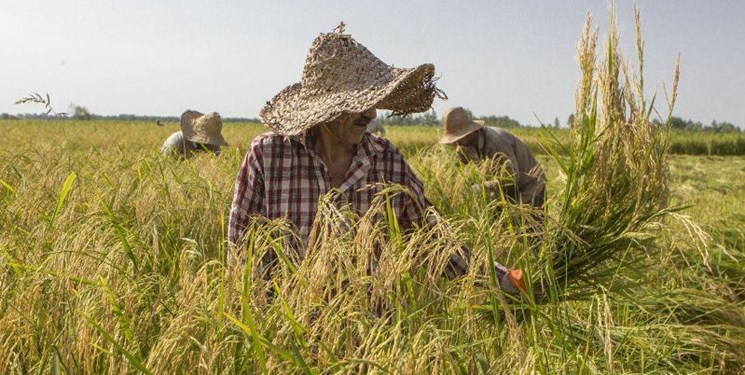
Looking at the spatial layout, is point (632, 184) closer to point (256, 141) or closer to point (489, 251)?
point (489, 251)

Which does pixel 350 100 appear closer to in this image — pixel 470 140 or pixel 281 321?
pixel 281 321

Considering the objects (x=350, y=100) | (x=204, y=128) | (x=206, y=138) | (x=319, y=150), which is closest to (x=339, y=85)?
(x=350, y=100)

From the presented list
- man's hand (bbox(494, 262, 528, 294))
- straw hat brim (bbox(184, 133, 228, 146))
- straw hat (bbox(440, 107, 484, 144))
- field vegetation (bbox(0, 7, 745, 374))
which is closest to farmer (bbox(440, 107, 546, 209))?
straw hat (bbox(440, 107, 484, 144))

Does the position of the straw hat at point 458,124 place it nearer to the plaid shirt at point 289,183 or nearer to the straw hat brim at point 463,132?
the straw hat brim at point 463,132

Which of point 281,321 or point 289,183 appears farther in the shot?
point 289,183

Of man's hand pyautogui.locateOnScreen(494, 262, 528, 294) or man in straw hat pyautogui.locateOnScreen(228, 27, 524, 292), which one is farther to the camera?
man in straw hat pyautogui.locateOnScreen(228, 27, 524, 292)

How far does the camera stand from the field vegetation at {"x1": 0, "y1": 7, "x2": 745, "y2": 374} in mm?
1486

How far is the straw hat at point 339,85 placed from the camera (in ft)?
6.99

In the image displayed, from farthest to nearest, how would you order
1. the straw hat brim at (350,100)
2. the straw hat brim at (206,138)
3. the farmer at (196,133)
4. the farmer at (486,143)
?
1. the farmer at (196,133)
2. the straw hat brim at (206,138)
3. the farmer at (486,143)
4. the straw hat brim at (350,100)

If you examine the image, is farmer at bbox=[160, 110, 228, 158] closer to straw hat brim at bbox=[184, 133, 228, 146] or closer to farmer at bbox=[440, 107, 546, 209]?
straw hat brim at bbox=[184, 133, 228, 146]

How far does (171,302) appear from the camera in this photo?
190cm

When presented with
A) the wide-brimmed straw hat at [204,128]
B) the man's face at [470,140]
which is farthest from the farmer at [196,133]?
the man's face at [470,140]

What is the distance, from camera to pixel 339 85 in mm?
2244

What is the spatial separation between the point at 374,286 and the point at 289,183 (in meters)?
0.85
